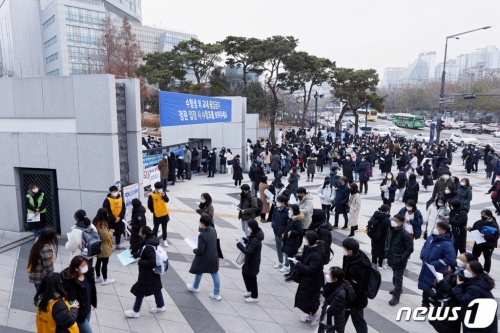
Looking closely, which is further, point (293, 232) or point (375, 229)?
point (375, 229)

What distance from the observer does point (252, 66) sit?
1342 inches

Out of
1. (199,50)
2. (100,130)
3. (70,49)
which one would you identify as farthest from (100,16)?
(100,130)

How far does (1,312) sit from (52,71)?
240 ft

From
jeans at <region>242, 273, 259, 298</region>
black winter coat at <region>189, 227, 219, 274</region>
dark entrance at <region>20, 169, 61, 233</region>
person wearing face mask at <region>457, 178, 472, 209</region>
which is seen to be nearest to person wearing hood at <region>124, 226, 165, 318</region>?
black winter coat at <region>189, 227, 219, 274</region>

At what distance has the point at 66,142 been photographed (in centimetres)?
861

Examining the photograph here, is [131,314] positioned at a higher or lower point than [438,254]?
lower

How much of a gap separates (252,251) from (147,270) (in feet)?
5.05

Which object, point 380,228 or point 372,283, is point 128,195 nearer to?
point 380,228

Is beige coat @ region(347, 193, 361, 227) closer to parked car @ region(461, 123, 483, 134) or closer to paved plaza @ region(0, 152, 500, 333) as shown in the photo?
paved plaza @ region(0, 152, 500, 333)

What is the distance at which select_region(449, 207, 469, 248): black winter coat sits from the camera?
716cm

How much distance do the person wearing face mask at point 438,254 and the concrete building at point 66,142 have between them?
653cm

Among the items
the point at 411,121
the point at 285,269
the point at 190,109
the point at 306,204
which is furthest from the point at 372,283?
the point at 411,121

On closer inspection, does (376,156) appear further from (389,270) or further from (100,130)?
(100,130)

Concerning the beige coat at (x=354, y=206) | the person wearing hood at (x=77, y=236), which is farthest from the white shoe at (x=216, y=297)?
the beige coat at (x=354, y=206)
